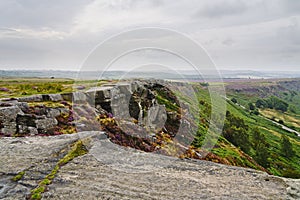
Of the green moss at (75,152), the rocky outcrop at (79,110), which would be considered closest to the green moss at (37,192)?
the green moss at (75,152)

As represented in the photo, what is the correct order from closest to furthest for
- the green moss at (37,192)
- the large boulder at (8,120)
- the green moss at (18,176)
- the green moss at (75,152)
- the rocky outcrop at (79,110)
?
1. the green moss at (37,192)
2. the green moss at (18,176)
3. the green moss at (75,152)
4. the large boulder at (8,120)
5. the rocky outcrop at (79,110)

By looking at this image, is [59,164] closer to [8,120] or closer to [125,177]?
[125,177]

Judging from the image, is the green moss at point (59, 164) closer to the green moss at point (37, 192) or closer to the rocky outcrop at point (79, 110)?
the green moss at point (37, 192)

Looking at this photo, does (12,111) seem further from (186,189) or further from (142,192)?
(186,189)

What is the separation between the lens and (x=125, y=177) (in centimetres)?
1652

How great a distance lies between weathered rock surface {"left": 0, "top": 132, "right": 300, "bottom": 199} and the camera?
14727 millimetres

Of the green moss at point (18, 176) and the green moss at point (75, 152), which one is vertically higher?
the green moss at point (75, 152)

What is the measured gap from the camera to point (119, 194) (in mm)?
14414

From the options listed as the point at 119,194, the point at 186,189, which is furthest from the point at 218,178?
the point at 119,194

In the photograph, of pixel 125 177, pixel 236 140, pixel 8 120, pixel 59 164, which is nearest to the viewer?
pixel 125 177

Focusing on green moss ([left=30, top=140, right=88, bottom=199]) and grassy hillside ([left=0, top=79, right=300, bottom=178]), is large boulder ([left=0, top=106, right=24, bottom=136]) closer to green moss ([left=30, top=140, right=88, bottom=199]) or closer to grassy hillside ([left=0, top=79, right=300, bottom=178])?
green moss ([left=30, top=140, right=88, bottom=199])

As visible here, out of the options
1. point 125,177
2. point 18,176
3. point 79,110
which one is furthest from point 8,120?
point 125,177

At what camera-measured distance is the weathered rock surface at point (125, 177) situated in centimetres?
1473

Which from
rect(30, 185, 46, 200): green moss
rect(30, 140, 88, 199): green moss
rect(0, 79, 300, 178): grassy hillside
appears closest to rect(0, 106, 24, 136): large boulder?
rect(30, 140, 88, 199): green moss
